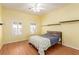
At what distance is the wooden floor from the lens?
1078 mm

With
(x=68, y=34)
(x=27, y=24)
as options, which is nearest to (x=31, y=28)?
(x=27, y=24)

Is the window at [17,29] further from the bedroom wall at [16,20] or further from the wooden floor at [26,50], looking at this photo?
the wooden floor at [26,50]

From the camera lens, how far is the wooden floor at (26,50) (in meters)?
1.08

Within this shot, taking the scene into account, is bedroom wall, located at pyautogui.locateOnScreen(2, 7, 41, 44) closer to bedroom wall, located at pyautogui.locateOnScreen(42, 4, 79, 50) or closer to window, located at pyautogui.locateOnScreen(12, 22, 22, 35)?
window, located at pyautogui.locateOnScreen(12, 22, 22, 35)

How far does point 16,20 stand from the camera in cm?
126

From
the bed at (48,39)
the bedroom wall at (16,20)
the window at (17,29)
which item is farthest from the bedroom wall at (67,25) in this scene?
the window at (17,29)

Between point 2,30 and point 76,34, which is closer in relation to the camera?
point 76,34

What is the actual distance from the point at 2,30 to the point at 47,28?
27.2 inches

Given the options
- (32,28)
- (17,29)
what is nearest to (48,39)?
(32,28)

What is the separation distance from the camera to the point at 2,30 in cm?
124

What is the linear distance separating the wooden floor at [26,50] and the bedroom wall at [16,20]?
84 millimetres
